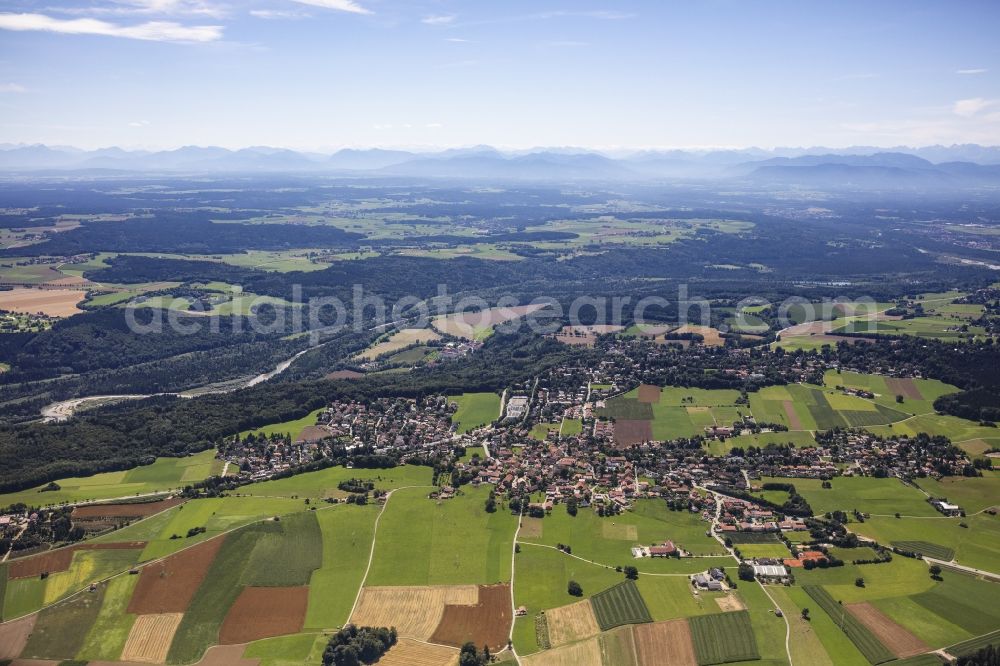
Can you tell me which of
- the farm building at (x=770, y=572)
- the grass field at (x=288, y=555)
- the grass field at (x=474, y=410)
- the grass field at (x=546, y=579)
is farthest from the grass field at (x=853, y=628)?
the grass field at (x=474, y=410)

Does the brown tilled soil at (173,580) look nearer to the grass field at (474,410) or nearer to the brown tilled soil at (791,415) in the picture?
the grass field at (474,410)

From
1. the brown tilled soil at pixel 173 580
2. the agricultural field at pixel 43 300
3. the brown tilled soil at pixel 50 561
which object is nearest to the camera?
the brown tilled soil at pixel 173 580

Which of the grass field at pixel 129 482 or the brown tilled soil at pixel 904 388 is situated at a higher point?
the brown tilled soil at pixel 904 388

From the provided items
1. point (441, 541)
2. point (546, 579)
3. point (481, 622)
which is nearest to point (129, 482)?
point (441, 541)

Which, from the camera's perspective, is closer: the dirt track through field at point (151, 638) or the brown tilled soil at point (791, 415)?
the dirt track through field at point (151, 638)

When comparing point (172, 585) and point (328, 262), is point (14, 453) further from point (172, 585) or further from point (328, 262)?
point (328, 262)

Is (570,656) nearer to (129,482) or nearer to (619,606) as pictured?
(619,606)

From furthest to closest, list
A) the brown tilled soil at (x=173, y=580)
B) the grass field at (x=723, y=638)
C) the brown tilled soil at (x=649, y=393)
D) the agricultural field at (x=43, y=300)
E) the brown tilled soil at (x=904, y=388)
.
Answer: the agricultural field at (x=43, y=300) < the brown tilled soil at (x=649, y=393) < the brown tilled soil at (x=904, y=388) < the brown tilled soil at (x=173, y=580) < the grass field at (x=723, y=638)

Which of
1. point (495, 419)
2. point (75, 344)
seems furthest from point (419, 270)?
point (495, 419)
